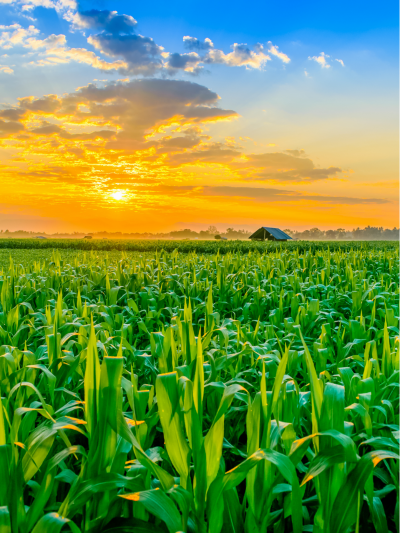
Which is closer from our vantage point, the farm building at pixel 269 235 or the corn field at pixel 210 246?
the corn field at pixel 210 246

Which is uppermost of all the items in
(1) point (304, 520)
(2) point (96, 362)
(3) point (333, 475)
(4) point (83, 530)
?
(2) point (96, 362)

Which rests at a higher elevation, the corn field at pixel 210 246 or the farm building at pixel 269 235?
the farm building at pixel 269 235

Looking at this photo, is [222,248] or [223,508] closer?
[223,508]

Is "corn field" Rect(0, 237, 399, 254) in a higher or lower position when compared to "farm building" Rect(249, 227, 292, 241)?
lower

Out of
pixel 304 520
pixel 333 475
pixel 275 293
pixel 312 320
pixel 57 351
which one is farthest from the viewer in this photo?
pixel 275 293

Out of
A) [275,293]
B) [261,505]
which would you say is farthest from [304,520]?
[275,293]

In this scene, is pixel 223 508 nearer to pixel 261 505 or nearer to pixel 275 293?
pixel 261 505

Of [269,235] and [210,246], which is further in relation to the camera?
[269,235]

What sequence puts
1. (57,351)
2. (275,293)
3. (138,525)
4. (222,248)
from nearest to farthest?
(138,525) < (57,351) < (275,293) < (222,248)

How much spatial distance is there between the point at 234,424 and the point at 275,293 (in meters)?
3.36

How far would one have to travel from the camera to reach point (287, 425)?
1.56 metres

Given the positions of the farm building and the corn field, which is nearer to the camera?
the corn field

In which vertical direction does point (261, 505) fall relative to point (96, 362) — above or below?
below

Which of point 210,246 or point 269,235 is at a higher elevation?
point 269,235
